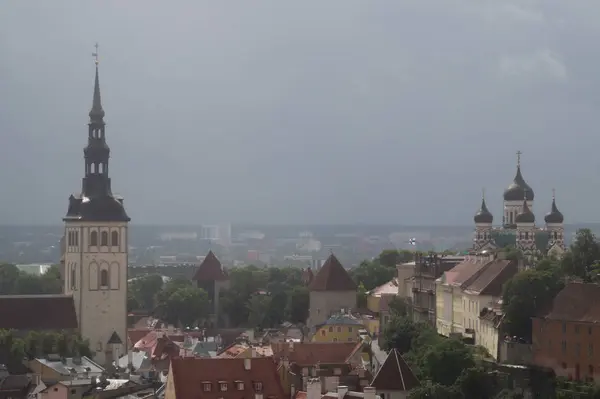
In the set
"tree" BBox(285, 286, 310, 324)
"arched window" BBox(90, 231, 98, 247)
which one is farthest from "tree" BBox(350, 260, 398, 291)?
"arched window" BBox(90, 231, 98, 247)

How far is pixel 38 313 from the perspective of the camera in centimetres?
8831

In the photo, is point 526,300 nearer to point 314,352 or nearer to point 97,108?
point 314,352

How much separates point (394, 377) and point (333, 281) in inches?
1536

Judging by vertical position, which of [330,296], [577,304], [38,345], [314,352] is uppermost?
[577,304]

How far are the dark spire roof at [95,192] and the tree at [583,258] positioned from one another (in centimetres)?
3440

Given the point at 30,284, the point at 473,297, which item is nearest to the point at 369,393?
Answer: the point at 473,297

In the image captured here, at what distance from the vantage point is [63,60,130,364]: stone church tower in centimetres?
8931

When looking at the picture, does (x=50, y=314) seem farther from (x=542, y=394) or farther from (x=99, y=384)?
(x=542, y=394)

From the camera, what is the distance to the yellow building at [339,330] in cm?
8450

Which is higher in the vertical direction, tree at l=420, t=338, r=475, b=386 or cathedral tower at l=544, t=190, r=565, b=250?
cathedral tower at l=544, t=190, r=565, b=250

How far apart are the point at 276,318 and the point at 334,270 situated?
11.2 meters

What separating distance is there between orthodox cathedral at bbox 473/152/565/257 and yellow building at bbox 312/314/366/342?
15086 millimetres

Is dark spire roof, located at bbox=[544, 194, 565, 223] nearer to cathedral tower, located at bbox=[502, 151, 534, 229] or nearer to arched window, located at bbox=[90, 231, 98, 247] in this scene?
cathedral tower, located at bbox=[502, 151, 534, 229]

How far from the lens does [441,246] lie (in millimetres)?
180125
